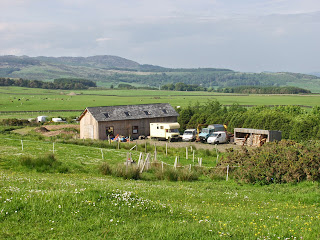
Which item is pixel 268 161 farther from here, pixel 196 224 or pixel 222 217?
pixel 196 224

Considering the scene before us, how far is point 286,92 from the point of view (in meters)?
184

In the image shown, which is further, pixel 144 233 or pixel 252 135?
pixel 252 135

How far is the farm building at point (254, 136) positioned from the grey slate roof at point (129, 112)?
12896 mm

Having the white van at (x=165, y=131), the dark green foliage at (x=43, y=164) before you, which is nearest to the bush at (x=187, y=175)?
the dark green foliage at (x=43, y=164)

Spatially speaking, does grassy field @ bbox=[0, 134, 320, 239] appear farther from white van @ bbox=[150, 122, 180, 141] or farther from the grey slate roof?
the grey slate roof

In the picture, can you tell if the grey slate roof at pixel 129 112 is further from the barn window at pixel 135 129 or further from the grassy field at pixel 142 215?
the grassy field at pixel 142 215

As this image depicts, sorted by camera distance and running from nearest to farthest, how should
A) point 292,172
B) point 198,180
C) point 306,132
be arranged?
point 292,172 → point 198,180 → point 306,132

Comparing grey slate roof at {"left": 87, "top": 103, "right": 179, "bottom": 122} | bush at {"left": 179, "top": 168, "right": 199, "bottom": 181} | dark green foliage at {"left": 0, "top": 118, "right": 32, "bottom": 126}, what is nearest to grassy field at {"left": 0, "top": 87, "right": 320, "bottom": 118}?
dark green foliage at {"left": 0, "top": 118, "right": 32, "bottom": 126}

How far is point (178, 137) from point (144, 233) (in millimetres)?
41236

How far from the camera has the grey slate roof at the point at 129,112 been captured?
50897mm

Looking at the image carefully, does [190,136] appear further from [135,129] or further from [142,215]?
[142,215]

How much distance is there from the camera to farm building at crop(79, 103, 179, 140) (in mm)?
50375

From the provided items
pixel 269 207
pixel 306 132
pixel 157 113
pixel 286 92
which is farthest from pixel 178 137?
pixel 286 92

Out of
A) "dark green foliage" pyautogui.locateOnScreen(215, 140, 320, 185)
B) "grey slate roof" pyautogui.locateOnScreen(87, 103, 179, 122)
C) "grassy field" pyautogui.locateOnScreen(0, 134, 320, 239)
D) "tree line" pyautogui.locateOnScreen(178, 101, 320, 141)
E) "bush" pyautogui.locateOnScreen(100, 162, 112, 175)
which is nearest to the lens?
"grassy field" pyautogui.locateOnScreen(0, 134, 320, 239)
